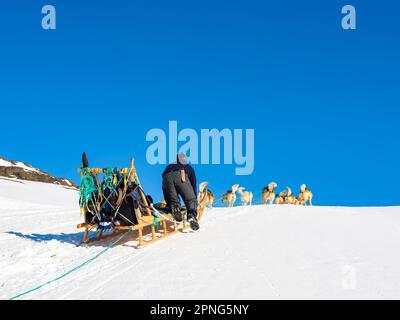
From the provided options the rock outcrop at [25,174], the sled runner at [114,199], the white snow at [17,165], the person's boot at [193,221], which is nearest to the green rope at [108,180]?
the sled runner at [114,199]

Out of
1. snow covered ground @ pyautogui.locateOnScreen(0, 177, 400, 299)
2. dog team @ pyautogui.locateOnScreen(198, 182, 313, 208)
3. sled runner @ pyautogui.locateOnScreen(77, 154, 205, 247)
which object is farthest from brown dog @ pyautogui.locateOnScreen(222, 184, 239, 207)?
sled runner @ pyautogui.locateOnScreen(77, 154, 205, 247)

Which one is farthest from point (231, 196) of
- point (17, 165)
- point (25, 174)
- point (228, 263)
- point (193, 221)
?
point (17, 165)

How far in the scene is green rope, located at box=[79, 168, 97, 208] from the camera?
898 cm

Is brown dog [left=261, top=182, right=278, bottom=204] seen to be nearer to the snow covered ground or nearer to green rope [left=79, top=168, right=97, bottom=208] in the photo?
the snow covered ground

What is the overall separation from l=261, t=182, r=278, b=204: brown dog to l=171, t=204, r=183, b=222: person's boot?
12801 mm

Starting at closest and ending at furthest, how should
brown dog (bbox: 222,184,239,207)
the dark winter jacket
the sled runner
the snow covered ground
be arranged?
the snow covered ground → the sled runner → the dark winter jacket → brown dog (bbox: 222,184,239,207)

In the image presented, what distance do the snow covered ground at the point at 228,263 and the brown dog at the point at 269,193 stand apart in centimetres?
1082

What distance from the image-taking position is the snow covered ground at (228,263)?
5.07 metres

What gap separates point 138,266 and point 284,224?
4.65 m

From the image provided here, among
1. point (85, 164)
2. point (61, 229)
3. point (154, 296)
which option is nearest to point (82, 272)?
point (154, 296)

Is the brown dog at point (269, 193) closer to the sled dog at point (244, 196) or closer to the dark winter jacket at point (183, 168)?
the sled dog at point (244, 196)

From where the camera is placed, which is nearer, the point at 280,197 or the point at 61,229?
the point at 61,229
